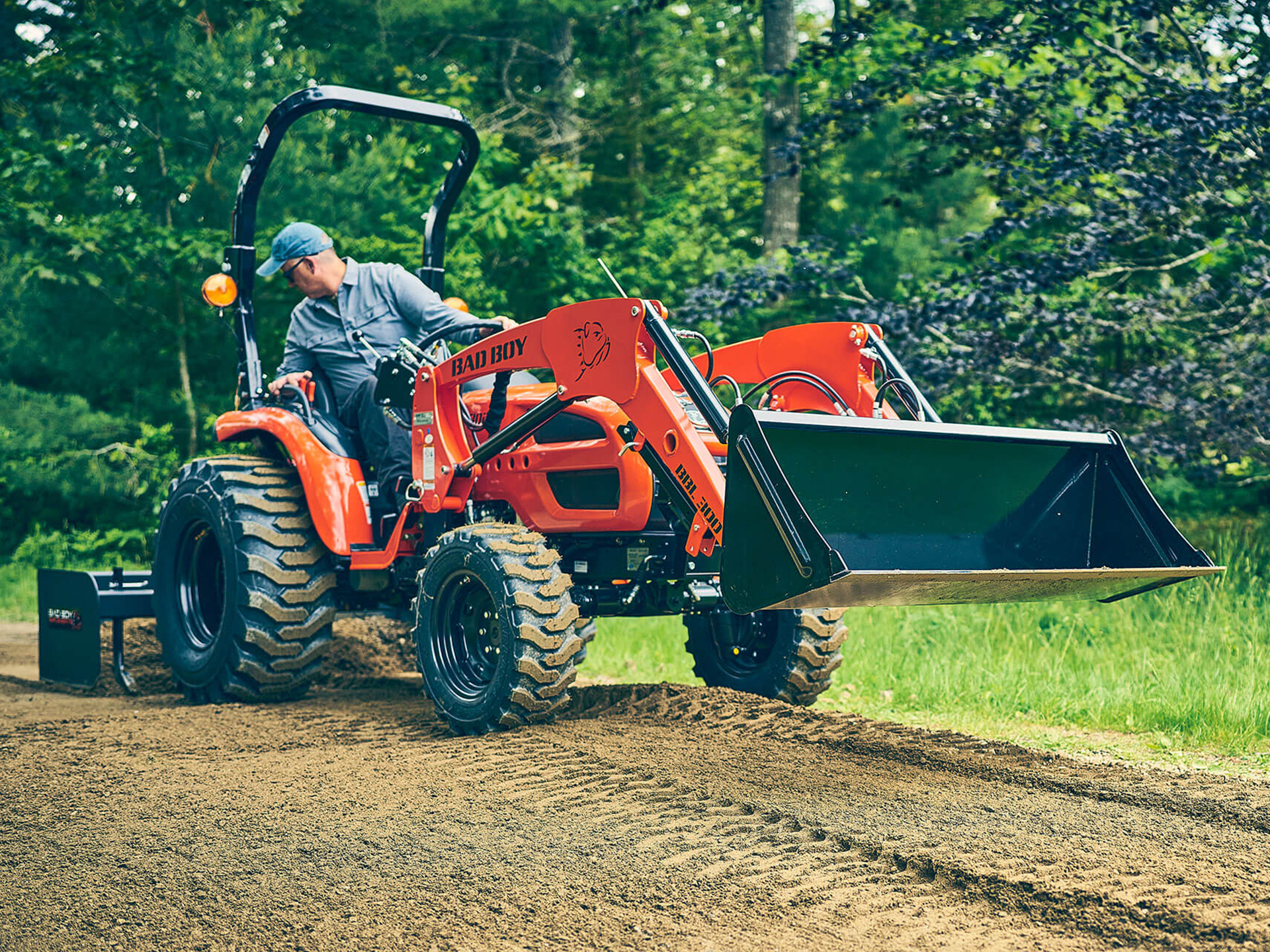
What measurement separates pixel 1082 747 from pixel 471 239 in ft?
34.4

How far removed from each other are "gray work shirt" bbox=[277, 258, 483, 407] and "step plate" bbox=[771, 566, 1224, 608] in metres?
2.73

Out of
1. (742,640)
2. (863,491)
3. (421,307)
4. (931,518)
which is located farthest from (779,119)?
(863,491)

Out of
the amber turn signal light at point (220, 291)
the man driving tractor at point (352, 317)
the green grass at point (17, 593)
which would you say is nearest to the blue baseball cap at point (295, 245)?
the man driving tractor at point (352, 317)

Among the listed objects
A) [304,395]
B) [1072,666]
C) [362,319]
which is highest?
[362,319]

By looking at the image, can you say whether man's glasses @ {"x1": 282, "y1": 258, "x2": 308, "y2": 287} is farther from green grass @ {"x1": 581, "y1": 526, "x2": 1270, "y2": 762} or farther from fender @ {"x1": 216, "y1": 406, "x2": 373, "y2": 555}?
green grass @ {"x1": 581, "y1": 526, "x2": 1270, "y2": 762}

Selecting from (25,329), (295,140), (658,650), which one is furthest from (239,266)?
(25,329)

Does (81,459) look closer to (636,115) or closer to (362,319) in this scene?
(636,115)

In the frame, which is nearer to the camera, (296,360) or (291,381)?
(291,381)

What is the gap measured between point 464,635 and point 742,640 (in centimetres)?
139

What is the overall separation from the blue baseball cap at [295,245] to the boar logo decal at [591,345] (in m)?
1.85

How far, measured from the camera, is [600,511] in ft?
16.3

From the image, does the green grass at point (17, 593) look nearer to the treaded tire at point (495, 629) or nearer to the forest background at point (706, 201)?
the forest background at point (706, 201)

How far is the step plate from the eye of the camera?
12.1 ft

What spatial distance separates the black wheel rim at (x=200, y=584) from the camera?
625 centimetres
